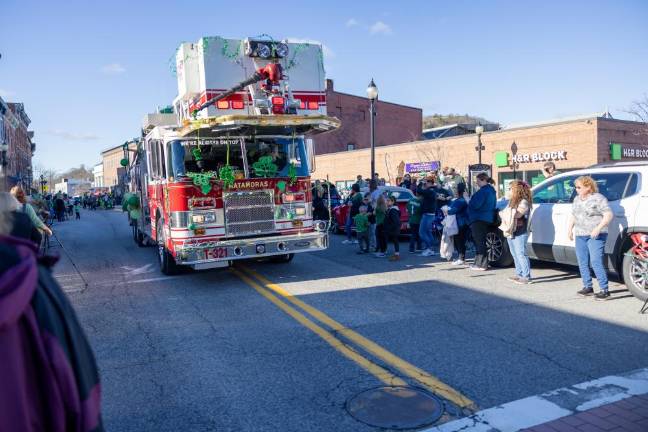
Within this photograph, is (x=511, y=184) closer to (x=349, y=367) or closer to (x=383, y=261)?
(x=383, y=261)

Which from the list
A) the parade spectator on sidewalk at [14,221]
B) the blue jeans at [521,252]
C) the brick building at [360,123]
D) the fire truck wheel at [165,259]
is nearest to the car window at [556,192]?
the blue jeans at [521,252]

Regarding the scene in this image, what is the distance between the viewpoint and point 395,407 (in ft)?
13.9

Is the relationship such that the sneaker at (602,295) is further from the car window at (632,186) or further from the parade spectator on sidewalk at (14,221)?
the parade spectator on sidewalk at (14,221)

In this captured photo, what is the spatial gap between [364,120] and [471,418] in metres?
50.5


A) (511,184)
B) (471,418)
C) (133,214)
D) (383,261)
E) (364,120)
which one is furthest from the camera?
(364,120)

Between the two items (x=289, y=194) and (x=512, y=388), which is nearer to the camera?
(x=512, y=388)

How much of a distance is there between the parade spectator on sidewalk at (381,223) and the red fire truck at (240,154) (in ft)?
7.61

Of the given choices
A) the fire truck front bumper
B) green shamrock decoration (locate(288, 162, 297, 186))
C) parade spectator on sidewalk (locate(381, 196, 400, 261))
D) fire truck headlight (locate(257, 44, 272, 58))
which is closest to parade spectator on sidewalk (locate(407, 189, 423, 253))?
parade spectator on sidewalk (locate(381, 196, 400, 261))

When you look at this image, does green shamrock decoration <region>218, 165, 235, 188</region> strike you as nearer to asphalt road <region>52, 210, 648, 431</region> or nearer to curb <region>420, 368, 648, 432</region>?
asphalt road <region>52, 210, 648, 431</region>

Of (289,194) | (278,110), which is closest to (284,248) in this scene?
(289,194)

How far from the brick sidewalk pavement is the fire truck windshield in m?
6.81

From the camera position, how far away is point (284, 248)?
948 cm

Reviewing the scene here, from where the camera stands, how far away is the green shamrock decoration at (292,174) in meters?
9.78

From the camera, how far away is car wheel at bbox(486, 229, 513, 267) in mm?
10047
